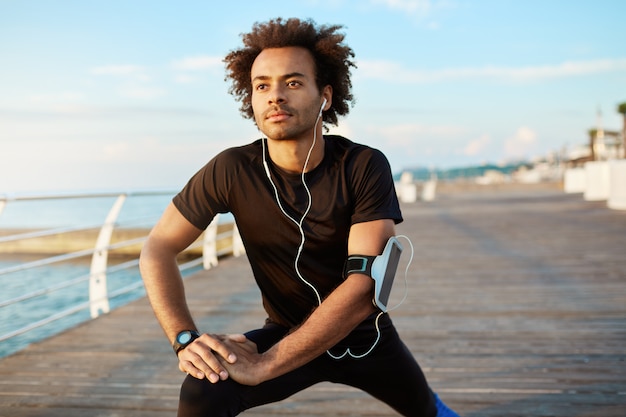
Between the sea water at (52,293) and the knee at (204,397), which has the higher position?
the knee at (204,397)

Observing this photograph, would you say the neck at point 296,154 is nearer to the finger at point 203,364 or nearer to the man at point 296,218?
the man at point 296,218

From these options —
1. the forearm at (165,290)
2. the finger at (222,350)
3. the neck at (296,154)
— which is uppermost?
the neck at (296,154)

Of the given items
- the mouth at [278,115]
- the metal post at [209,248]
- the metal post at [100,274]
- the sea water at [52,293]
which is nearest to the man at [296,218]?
the mouth at [278,115]

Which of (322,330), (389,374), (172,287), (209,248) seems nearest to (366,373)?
(389,374)

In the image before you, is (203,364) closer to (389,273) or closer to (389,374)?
(389,273)

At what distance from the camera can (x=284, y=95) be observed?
189 cm

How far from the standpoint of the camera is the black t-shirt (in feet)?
6.19

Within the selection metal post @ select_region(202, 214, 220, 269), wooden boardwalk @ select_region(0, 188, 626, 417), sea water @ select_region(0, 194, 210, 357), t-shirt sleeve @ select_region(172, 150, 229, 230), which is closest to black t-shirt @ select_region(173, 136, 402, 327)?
t-shirt sleeve @ select_region(172, 150, 229, 230)

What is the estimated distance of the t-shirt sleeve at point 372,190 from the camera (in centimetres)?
184

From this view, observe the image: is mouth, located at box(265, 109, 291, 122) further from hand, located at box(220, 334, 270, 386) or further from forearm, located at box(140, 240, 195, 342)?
hand, located at box(220, 334, 270, 386)

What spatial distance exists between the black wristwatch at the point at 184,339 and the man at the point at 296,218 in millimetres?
25

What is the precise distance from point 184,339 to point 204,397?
0.18 m

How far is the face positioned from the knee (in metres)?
0.73

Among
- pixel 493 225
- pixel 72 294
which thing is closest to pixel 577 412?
pixel 493 225
